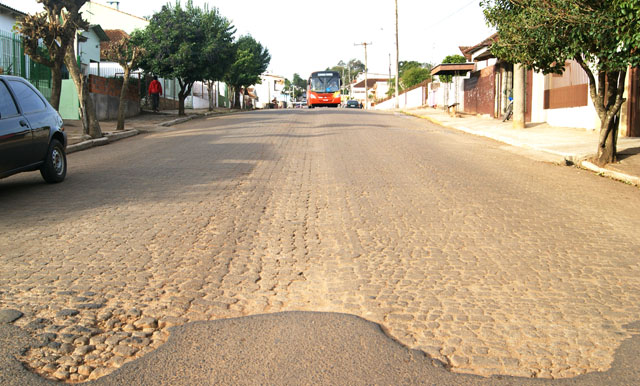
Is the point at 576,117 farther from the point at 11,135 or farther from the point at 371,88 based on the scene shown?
the point at 371,88

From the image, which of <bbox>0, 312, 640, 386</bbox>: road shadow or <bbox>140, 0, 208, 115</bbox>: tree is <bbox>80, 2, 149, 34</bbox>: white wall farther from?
<bbox>0, 312, 640, 386</bbox>: road shadow

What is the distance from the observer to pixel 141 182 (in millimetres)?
9383

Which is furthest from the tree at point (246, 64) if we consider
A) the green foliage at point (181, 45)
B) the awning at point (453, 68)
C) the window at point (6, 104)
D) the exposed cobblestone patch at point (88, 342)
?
the exposed cobblestone patch at point (88, 342)

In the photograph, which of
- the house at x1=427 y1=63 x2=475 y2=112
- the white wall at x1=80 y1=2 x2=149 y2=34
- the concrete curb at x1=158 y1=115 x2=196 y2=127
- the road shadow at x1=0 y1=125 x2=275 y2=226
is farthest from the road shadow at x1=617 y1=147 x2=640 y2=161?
the white wall at x1=80 y1=2 x2=149 y2=34

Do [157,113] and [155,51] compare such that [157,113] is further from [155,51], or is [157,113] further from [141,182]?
[141,182]

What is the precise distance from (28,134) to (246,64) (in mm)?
42738

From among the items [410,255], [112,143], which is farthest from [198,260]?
[112,143]

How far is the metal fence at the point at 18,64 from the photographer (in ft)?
64.4

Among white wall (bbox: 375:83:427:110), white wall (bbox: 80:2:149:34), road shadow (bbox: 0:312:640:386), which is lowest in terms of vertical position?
road shadow (bbox: 0:312:640:386)

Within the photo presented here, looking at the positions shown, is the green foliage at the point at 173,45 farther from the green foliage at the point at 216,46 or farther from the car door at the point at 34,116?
the car door at the point at 34,116

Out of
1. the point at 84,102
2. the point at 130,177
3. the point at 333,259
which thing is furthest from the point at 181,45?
the point at 333,259

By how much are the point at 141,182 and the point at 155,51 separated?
22.7 meters

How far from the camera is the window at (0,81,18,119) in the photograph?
8438mm

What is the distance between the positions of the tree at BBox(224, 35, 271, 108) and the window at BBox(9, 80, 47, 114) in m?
33.8
